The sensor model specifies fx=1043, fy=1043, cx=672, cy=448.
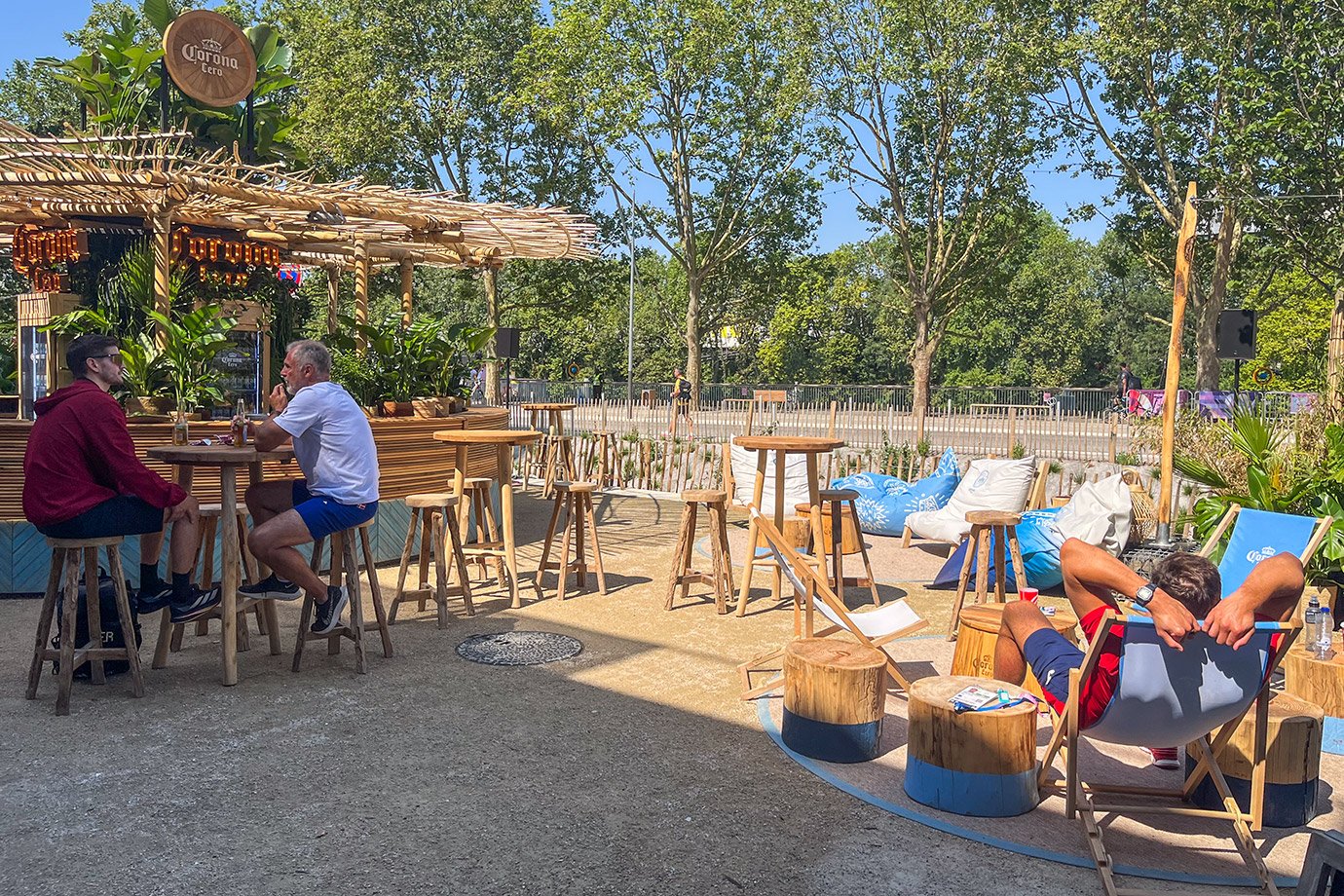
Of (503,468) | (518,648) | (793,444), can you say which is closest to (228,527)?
(518,648)

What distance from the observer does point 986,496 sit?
957cm

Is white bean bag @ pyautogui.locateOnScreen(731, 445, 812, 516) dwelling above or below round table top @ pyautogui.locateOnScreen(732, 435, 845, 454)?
below

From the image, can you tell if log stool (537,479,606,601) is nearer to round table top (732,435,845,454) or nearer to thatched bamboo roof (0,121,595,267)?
round table top (732,435,845,454)

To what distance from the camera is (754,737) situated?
15.7 feet

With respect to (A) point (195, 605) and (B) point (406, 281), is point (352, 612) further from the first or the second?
(B) point (406, 281)

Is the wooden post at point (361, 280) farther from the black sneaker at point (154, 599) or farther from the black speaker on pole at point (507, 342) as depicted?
the black sneaker at point (154, 599)

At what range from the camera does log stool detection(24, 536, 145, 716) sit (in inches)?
196

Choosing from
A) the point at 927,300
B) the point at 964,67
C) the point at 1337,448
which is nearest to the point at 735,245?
the point at 927,300

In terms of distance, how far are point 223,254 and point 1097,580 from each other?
36.0 ft

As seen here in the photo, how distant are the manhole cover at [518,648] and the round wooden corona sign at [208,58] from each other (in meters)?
7.01

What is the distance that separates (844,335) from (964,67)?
24348 millimetres

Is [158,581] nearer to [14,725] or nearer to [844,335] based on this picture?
[14,725]

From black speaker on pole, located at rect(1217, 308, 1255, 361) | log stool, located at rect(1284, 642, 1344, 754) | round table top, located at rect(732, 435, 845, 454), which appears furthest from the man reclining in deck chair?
black speaker on pole, located at rect(1217, 308, 1255, 361)

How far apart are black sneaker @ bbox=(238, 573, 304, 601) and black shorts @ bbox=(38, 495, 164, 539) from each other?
558mm
